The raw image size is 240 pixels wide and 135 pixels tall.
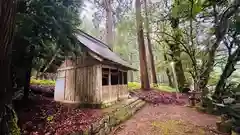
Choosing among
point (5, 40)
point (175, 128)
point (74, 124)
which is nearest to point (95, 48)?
point (74, 124)

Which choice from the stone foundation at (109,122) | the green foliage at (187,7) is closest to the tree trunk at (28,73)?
the stone foundation at (109,122)

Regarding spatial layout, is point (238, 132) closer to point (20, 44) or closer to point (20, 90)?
point (20, 44)

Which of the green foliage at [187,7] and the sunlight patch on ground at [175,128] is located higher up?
the green foliage at [187,7]

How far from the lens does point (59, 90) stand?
32.6 feet

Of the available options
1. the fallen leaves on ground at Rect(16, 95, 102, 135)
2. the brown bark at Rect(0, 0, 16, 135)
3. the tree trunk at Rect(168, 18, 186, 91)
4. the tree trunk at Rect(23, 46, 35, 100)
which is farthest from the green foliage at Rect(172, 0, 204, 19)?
the brown bark at Rect(0, 0, 16, 135)

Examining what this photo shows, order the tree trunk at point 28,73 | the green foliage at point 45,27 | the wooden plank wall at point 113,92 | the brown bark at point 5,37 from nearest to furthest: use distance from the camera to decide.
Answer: the brown bark at point 5,37 < the green foliage at point 45,27 < the tree trunk at point 28,73 < the wooden plank wall at point 113,92

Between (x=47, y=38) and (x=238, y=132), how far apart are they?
6.35 metres

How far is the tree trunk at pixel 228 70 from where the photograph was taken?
348 inches

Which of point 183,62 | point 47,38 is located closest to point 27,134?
point 47,38

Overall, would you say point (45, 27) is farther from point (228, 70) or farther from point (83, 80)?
point (228, 70)

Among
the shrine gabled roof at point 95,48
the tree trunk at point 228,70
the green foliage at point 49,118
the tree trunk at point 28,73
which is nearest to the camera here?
the green foliage at point 49,118

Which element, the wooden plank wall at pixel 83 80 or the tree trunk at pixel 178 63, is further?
the tree trunk at pixel 178 63

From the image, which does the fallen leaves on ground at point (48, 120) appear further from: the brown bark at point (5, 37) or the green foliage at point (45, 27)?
the brown bark at point (5, 37)

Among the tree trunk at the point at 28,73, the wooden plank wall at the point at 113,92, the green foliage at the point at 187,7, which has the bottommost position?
the wooden plank wall at the point at 113,92
